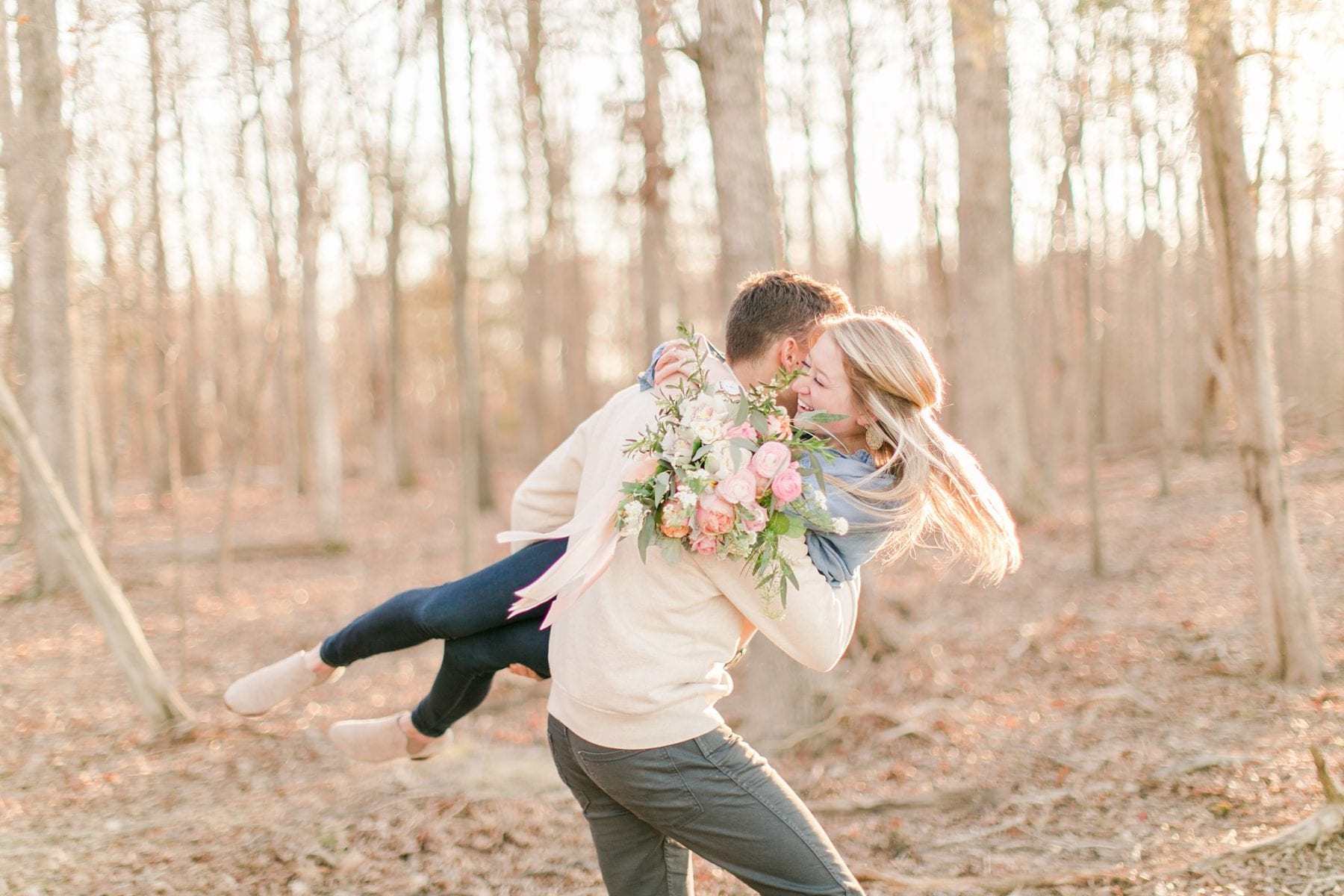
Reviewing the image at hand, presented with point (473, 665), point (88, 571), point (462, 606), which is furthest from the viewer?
point (88, 571)

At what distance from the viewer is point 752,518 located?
209cm

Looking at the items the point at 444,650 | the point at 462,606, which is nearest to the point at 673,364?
the point at 462,606

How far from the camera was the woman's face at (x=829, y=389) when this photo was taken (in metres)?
2.35

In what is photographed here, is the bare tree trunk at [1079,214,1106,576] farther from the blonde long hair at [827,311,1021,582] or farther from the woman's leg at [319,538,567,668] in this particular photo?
the woman's leg at [319,538,567,668]

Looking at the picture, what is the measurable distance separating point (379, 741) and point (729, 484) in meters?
1.82

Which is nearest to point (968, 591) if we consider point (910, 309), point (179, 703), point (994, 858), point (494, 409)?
point (994, 858)

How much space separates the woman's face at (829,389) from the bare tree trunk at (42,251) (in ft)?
13.9

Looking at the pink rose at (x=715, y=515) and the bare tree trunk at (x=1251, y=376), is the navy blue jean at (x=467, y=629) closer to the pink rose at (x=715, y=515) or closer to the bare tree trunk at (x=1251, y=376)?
the pink rose at (x=715, y=515)

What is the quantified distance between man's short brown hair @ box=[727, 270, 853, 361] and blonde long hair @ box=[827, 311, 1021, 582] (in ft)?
0.28

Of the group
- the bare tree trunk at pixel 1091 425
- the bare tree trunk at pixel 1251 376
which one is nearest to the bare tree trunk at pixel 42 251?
the bare tree trunk at pixel 1251 376

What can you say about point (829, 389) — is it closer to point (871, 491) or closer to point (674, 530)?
point (871, 491)

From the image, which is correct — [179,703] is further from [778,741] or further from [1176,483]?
[1176,483]

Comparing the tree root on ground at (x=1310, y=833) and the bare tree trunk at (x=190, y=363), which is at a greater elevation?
the bare tree trunk at (x=190, y=363)

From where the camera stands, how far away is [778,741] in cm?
528
